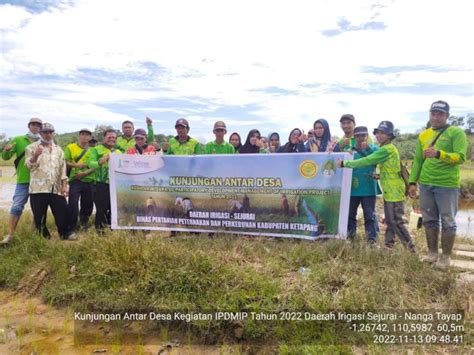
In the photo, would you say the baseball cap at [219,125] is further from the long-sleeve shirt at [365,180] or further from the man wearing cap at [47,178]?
the man wearing cap at [47,178]

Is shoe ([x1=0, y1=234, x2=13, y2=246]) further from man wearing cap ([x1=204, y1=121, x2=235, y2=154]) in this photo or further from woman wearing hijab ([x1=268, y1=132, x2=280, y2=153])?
woman wearing hijab ([x1=268, y1=132, x2=280, y2=153])

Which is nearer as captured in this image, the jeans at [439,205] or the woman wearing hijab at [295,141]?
the jeans at [439,205]

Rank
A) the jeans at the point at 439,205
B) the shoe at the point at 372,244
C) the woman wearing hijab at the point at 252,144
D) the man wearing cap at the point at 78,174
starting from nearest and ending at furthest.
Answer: the jeans at the point at 439,205
the shoe at the point at 372,244
the man wearing cap at the point at 78,174
the woman wearing hijab at the point at 252,144

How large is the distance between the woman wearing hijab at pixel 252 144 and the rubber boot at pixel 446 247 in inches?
127

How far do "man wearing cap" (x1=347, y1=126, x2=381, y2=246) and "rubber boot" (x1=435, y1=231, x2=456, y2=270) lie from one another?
2.73 feet

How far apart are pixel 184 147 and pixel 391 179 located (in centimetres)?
321

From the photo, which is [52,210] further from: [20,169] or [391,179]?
[391,179]

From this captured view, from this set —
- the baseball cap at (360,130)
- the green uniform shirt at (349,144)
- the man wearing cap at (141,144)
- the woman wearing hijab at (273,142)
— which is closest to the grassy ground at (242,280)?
the green uniform shirt at (349,144)

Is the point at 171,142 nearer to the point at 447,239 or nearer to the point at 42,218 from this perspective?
the point at 42,218

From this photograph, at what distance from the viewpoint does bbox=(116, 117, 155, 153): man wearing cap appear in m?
6.42

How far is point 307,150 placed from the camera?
228 inches

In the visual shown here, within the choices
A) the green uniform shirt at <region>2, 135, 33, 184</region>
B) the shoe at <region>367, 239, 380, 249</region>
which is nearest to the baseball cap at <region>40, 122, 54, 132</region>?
the green uniform shirt at <region>2, 135, 33, 184</region>

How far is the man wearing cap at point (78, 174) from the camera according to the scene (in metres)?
5.91

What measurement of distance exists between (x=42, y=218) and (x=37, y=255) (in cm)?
71
